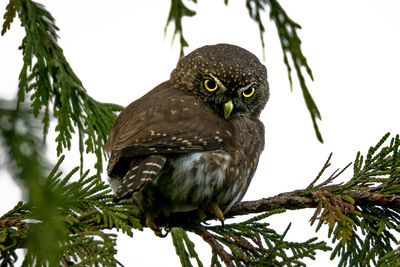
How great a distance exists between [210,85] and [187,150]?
40.4 inches

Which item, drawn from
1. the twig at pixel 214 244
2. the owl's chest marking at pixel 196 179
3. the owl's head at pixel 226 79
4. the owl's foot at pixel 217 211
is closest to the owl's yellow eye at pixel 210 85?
the owl's head at pixel 226 79

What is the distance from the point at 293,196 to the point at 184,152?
0.72 meters

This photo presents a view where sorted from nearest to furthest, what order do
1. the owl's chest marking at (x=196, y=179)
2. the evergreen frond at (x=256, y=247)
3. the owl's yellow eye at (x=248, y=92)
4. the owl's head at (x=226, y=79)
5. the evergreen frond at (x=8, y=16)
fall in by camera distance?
the evergreen frond at (x=256, y=247)
the evergreen frond at (x=8, y=16)
the owl's chest marking at (x=196, y=179)
the owl's head at (x=226, y=79)
the owl's yellow eye at (x=248, y=92)

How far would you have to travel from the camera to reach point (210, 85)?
424cm

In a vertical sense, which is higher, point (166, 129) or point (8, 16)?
point (8, 16)

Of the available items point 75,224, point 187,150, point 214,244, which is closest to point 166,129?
point 187,150

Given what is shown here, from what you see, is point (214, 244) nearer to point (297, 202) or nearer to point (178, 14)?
point (297, 202)

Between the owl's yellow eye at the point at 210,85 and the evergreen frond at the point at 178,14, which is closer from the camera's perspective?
the evergreen frond at the point at 178,14

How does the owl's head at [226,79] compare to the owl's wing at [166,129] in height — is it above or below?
above

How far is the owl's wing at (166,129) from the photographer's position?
3.27 m

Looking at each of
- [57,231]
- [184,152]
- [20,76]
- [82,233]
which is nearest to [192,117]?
[184,152]

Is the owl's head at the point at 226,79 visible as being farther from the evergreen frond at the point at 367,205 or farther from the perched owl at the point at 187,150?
the evergreen frond at the point at 367,205

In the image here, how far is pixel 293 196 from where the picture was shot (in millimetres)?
3170

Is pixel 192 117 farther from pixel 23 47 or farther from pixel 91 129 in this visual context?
pixel 23 47
